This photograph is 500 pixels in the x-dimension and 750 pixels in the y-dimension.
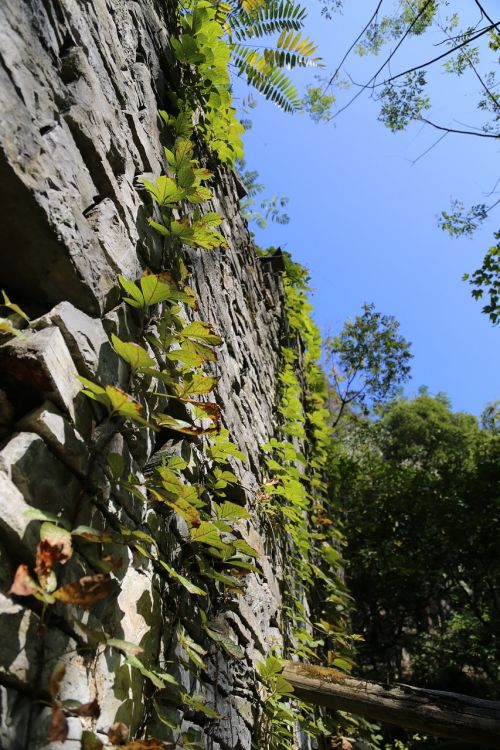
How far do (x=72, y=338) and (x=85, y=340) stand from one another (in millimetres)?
39

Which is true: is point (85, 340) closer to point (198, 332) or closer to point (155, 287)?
point (155, 287)

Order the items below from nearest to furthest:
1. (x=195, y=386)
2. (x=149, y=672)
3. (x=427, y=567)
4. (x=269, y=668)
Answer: (x=149, y=672)
(x=195, y=386)
(x=269, y=668)
(x=427, y=567)

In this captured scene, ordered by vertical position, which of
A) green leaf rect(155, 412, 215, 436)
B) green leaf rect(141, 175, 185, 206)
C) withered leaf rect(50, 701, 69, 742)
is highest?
green leaf rect(141, 175, 185, 206)

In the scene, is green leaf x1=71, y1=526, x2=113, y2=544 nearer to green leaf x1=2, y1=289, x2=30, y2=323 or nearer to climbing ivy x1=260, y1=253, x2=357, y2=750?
green leaf x1=2, y1=289, x2=30, y2=323

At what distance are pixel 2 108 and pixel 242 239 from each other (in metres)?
2.53

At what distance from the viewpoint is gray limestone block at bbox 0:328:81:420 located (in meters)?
1.01

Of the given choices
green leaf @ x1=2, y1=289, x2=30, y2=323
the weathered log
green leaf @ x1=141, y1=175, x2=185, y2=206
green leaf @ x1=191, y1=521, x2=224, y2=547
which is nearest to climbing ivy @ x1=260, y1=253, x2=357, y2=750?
the weathered log

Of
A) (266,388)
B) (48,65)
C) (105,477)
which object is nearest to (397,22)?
(266,388)

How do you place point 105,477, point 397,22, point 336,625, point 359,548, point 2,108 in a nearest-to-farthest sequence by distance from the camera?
point 2,108 → point 105,477 → point 336,625 → point 397,22 → point 359,548

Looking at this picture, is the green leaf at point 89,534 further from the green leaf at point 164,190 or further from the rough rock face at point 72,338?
the green leaf at point 164,190

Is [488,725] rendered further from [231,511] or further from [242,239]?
[242,239]

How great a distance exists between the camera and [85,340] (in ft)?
3.83

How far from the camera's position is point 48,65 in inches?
48.0

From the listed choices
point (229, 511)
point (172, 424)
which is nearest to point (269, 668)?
point (229, 511)
